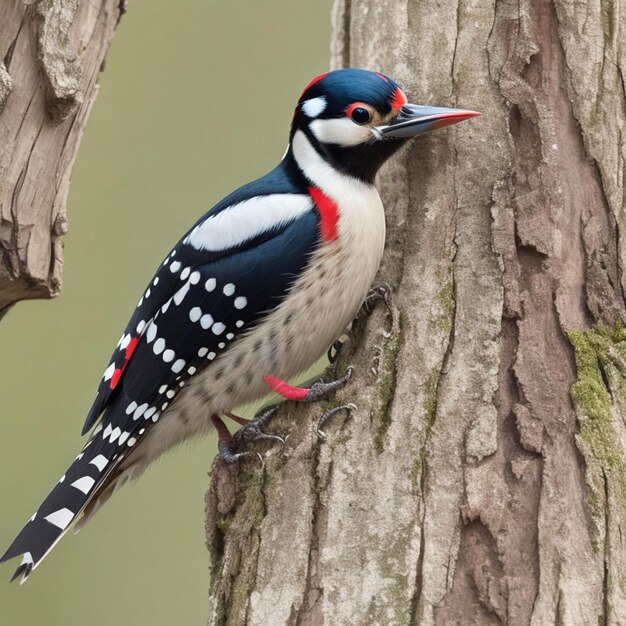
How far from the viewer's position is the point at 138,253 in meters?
4.63

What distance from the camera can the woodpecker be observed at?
251 centimetres

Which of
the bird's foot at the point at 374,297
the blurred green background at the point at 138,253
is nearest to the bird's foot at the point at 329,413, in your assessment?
the bird's foot at the point at 374,297

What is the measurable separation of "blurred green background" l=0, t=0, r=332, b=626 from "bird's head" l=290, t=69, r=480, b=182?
2082mm

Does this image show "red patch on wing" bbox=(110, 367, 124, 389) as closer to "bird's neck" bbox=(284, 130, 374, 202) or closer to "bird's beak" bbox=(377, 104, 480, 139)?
"bird's neck" bbox=(284, 130, 374, 202)

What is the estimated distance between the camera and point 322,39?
4.90m

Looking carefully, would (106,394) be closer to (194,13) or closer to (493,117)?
(493,117)

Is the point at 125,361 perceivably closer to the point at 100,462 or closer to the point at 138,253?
the point at 100,462

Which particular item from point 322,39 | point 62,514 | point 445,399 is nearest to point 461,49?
point 445,399

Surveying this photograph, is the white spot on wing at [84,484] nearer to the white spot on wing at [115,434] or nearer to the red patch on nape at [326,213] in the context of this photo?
the white spot on wing at [115,434]

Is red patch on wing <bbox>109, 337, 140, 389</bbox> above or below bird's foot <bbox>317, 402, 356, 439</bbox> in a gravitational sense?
above

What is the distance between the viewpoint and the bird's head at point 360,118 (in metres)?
2.47

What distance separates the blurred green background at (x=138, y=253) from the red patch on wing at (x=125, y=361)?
5.92 feet

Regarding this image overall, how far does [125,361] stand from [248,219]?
0.48 metres

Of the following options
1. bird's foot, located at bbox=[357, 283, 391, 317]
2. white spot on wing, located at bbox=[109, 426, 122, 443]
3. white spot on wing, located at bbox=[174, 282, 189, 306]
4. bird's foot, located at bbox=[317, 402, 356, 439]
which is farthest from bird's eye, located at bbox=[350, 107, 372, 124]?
white spot on wing, located at bbox=[109, 426, 122, 443]
